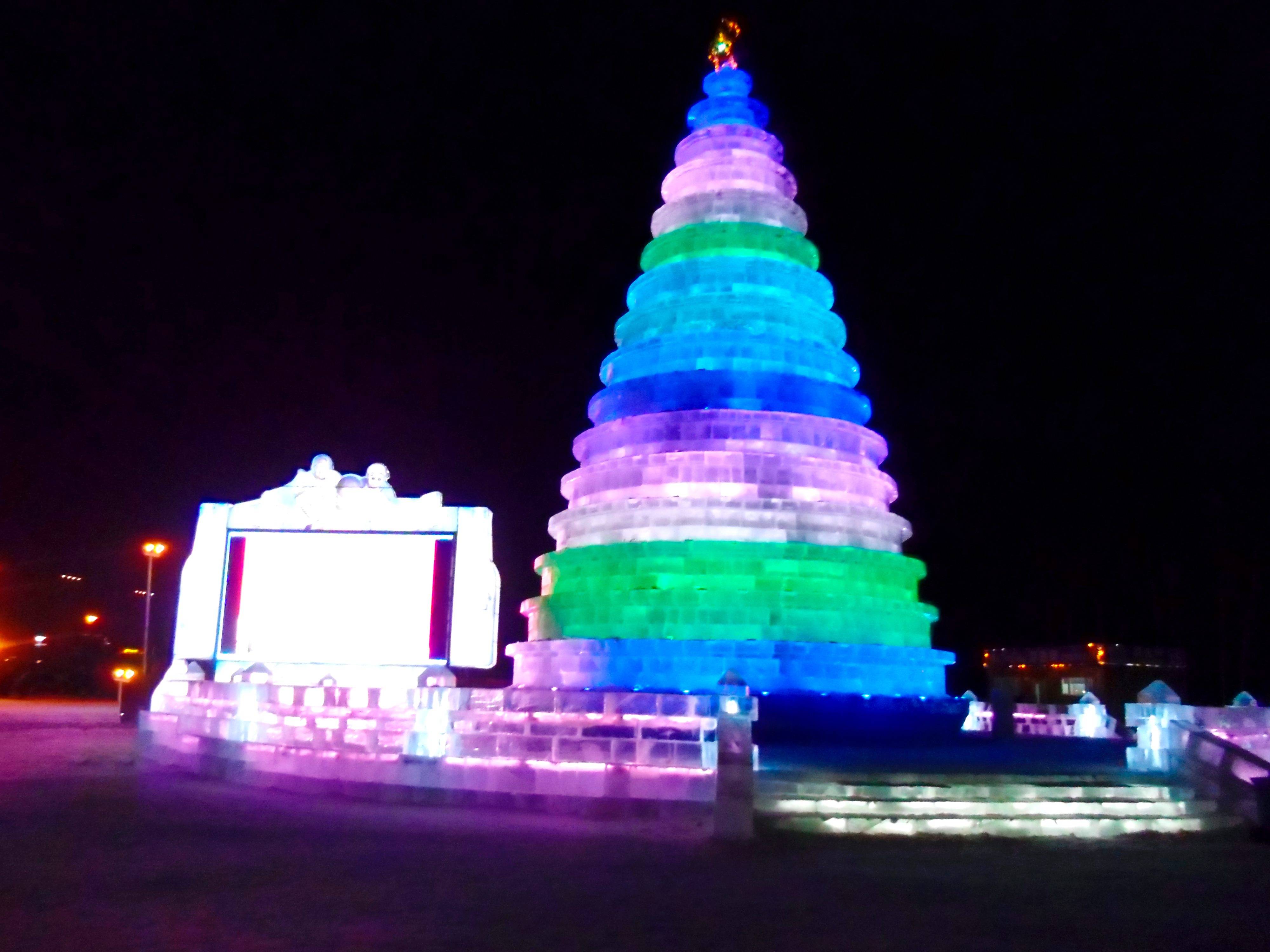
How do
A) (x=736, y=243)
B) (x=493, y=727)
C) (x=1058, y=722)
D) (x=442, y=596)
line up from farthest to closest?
1. (x=1058, y=722)
2. (x=442, y=596)
3. (x=736, y=243)
4. (x=493, y=727)

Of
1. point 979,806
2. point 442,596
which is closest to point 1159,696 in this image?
point 979,806

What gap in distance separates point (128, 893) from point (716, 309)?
15.9m

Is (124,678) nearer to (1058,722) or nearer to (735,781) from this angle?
(1058,722)

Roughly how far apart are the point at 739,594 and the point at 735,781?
7.51 metres

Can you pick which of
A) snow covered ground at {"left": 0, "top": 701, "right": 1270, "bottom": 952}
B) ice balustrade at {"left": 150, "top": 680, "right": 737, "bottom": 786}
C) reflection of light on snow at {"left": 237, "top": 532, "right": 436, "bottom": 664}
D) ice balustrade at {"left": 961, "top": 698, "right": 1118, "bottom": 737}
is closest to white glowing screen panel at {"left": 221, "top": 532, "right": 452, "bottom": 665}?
reflection of light on snow at {"left": 237, "top": 532, "right": 436, "bottom": 664}

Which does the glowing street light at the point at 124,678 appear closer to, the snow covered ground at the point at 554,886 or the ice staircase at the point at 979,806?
the snow covered ground at the point at 554,886

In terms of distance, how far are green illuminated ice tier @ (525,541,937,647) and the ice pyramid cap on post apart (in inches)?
169

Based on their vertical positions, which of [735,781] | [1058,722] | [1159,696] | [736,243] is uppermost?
[736,243]

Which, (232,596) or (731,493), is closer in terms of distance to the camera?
(731,493)

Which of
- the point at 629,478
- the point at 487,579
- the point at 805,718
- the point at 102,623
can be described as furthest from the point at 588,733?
the point at 102,623

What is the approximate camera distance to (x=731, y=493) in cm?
1975

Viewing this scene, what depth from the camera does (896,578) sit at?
20.3 m

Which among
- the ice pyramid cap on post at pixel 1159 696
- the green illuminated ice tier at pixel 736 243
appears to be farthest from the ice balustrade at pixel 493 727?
the green illuminated ice tier at pixel 736 243

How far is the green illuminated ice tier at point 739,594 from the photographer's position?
18766 mm
